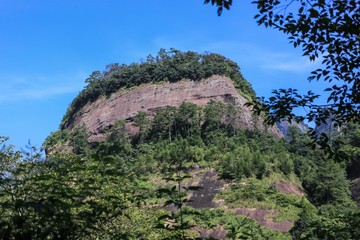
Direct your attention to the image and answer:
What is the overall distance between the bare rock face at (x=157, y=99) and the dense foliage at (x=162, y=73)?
1.62 m

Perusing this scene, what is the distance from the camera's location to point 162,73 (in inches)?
2137

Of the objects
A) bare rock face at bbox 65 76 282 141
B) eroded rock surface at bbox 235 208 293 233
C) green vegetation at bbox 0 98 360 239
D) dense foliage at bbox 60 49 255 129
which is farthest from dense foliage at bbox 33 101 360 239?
dense foliage at bbox 60 49 255 129

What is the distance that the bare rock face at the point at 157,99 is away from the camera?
48.6m

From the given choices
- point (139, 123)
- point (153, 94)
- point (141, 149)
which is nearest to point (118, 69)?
point (153, 94)

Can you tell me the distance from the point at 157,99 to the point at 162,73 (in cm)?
599

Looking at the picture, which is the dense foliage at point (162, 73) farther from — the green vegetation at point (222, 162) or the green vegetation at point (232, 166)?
the green vegetation at point (232, 166)

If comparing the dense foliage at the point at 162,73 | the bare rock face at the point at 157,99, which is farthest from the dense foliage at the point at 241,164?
the dense foliage at the point at 162,73

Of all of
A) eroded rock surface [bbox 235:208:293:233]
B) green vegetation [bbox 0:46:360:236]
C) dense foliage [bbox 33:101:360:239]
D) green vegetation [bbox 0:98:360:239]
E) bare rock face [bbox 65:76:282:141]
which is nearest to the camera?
green vegetation [bbox 0:46:360:236]

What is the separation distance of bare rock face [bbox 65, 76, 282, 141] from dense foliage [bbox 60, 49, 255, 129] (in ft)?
5.33

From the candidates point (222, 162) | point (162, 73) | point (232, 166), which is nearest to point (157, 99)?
point (162, 73)

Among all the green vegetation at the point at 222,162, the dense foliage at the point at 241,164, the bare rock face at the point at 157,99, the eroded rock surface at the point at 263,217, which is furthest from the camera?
the bare rock face at the point at 157,99

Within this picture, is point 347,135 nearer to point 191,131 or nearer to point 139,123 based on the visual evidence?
point 191,131

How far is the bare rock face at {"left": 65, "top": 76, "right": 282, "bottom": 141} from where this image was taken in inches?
1912

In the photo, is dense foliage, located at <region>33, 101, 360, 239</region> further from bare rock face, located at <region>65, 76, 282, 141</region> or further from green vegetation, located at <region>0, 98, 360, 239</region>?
bare rock face, located at <region>65, 76, 282, 141</region>
